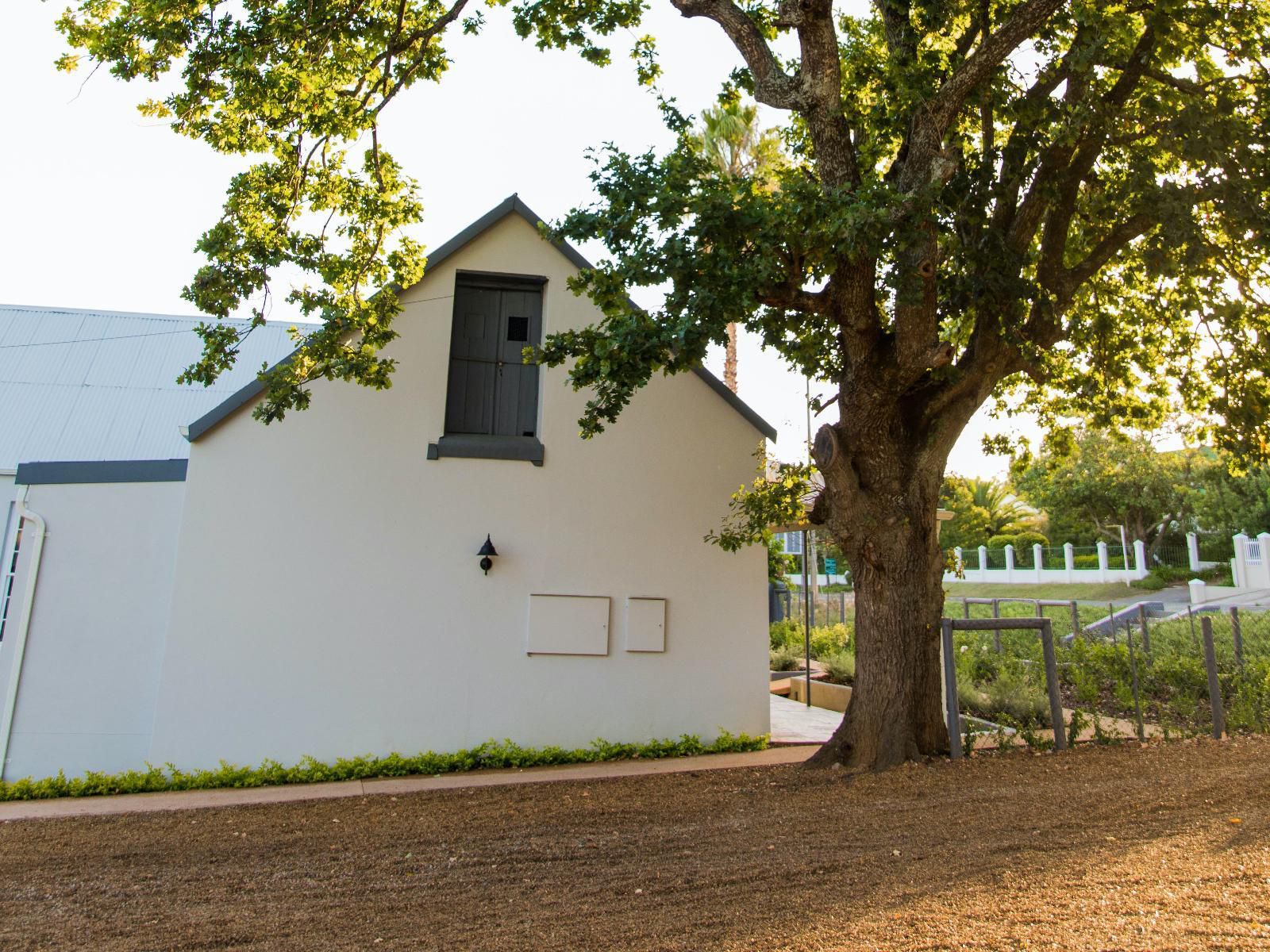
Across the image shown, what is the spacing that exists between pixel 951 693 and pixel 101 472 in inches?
352

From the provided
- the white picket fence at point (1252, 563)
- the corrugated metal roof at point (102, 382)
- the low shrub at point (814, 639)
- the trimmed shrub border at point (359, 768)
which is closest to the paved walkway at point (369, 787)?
the trimmed shrub border at point (359, 768)

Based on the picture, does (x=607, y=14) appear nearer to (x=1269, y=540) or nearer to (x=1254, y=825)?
(x=1254, y=825)

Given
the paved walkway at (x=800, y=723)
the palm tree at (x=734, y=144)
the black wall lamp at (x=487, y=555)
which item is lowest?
the paved walkway at (x=800, y=723)

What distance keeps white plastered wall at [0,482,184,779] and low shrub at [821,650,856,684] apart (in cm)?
942

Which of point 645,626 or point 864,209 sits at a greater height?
point 864,209

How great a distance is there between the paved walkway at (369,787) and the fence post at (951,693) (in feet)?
5.12

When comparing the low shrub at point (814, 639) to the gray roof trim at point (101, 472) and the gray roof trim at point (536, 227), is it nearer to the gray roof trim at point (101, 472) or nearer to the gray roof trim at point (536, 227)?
the gray roof trim at point (536, 227)

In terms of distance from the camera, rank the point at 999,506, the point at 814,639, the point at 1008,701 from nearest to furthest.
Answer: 1. the point at 1008,701
2. the point at 814,639
3. the point at 999,506

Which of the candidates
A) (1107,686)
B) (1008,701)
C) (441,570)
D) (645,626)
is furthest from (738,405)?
(1107,686)

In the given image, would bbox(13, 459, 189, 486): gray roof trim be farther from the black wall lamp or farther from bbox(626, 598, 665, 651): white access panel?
bbox(626, 598, 665, 651): white access panel

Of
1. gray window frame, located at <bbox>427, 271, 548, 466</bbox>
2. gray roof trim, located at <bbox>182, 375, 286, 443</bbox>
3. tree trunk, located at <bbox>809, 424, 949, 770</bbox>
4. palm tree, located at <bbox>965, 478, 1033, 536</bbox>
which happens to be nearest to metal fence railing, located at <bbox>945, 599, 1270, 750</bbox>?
tree trunk, located at <bbox>809, 424, 949, 770</bbox>

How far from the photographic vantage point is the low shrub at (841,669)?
1284cm

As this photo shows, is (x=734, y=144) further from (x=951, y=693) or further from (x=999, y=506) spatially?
(x=999, y=506)

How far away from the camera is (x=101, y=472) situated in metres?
8.74
